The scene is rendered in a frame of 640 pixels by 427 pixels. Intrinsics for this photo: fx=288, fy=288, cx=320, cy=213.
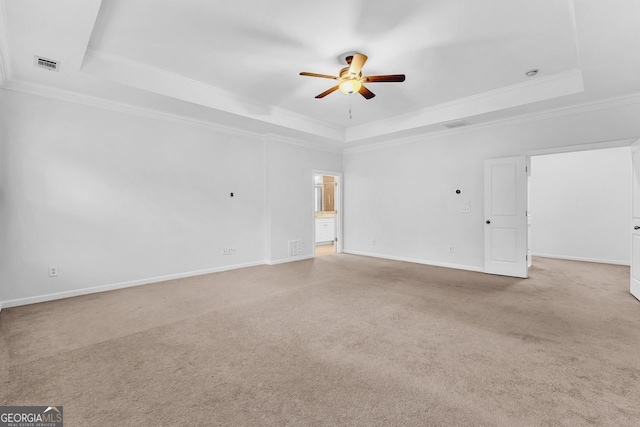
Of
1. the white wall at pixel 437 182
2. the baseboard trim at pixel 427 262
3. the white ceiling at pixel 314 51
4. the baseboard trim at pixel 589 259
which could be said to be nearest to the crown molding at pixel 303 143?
the white wall at pixel 437 182

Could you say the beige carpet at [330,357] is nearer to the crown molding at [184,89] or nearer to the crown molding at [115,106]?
the crown molding at [115,106]

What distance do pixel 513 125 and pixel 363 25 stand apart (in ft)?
11.8

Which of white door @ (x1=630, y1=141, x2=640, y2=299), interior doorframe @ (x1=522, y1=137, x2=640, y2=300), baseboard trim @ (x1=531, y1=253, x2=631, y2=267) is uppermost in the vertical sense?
interior doorframe @ (x1=522, y1=137, x2=640, y2=300)

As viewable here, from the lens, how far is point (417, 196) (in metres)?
6.18

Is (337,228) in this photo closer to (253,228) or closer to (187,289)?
(253,228)

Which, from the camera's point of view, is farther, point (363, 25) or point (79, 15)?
point (363, 25)

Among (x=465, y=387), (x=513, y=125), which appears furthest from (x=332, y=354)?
(x=513, y=125)

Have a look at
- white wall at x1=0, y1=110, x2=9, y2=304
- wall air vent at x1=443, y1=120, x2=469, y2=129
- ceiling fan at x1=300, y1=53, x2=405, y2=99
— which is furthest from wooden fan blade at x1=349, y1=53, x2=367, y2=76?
white wall at x1=0, y1=110, x2=9, y2=304

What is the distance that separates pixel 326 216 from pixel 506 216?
16.3 feet

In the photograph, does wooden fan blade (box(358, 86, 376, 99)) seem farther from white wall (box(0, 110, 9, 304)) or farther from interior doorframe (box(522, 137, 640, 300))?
white wall (box(0, 110, 9, 304))

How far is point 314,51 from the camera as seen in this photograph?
336 centimetres

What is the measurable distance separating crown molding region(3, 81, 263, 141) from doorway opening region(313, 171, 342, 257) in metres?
2.49

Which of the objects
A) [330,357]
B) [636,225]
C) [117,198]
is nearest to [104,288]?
[117,198]

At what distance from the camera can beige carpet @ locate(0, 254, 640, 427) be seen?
5.55 ft
